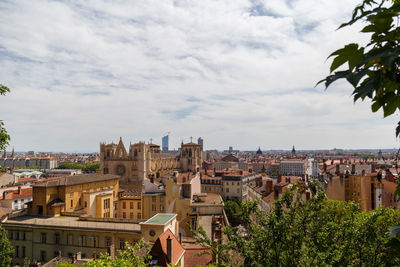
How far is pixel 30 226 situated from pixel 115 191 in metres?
17.0

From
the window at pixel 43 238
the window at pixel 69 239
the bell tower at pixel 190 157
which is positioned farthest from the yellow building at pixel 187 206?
the bell tower at pixel 190 157

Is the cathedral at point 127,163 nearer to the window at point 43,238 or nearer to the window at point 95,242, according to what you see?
the window at point 43,238

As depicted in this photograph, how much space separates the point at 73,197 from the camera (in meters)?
40.0

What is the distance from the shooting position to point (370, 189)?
42.3 m

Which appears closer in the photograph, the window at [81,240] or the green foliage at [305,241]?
the green foliage at [305,241]

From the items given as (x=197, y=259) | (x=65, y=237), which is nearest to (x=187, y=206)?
(x=65, y=237)

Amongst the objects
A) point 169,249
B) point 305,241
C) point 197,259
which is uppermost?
point 305,241

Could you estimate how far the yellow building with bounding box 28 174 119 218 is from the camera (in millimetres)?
37219

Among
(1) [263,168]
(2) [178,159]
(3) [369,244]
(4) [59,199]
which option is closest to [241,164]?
(1) [263,168]

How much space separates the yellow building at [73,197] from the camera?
37219 mm

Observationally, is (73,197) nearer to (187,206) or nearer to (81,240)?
(81,240)

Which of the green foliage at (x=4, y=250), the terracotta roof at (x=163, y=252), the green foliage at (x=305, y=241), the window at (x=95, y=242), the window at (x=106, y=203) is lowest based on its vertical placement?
the window at (x=95, y=242)

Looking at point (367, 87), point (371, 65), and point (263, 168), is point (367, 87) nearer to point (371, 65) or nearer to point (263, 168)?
point (371, 65)

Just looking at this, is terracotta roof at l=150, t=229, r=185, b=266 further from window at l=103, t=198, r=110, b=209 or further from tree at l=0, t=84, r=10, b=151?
window at l=103, t=198, r=110, b=209
